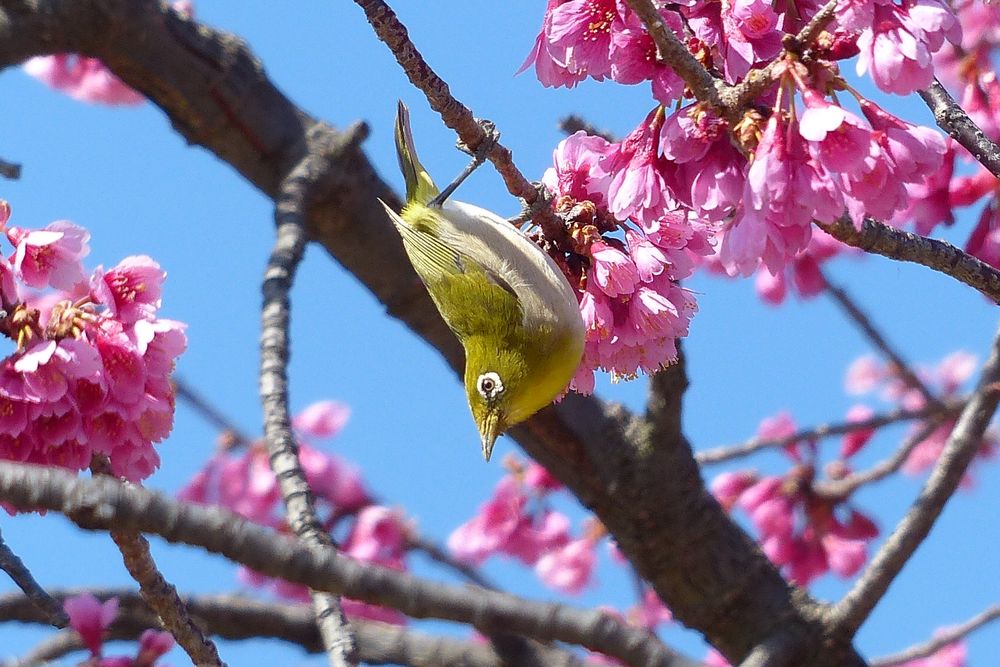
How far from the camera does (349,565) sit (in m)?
1.36

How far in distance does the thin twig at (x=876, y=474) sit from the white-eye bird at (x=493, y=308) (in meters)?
1.78

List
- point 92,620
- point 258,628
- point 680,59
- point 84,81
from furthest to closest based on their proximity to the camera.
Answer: point 84,81 → point 258,628 → point 92,620 → point 680,59

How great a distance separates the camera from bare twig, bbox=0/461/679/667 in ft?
4.30

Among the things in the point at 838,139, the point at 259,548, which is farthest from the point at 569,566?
the point at 259,548

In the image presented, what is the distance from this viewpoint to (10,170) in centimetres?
263

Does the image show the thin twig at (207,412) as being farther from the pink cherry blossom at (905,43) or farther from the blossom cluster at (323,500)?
the pink cherry blossom at (905,43)

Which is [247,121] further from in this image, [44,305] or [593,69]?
[593,69]

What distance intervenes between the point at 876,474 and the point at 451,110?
2989 millimetres

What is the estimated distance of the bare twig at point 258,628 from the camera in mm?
4230

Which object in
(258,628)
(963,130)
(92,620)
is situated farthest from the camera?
(258,628)

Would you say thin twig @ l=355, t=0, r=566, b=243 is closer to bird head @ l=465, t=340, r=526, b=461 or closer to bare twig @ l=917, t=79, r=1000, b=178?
bare twig @ l=917, t=79, r=1000, b=178

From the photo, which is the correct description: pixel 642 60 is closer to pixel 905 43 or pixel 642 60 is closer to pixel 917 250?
pixel 905 43

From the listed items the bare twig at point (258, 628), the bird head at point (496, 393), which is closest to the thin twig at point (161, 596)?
the bird head at point (496, 393)

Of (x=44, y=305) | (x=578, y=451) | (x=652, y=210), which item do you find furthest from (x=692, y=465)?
(x=44, y=305)
